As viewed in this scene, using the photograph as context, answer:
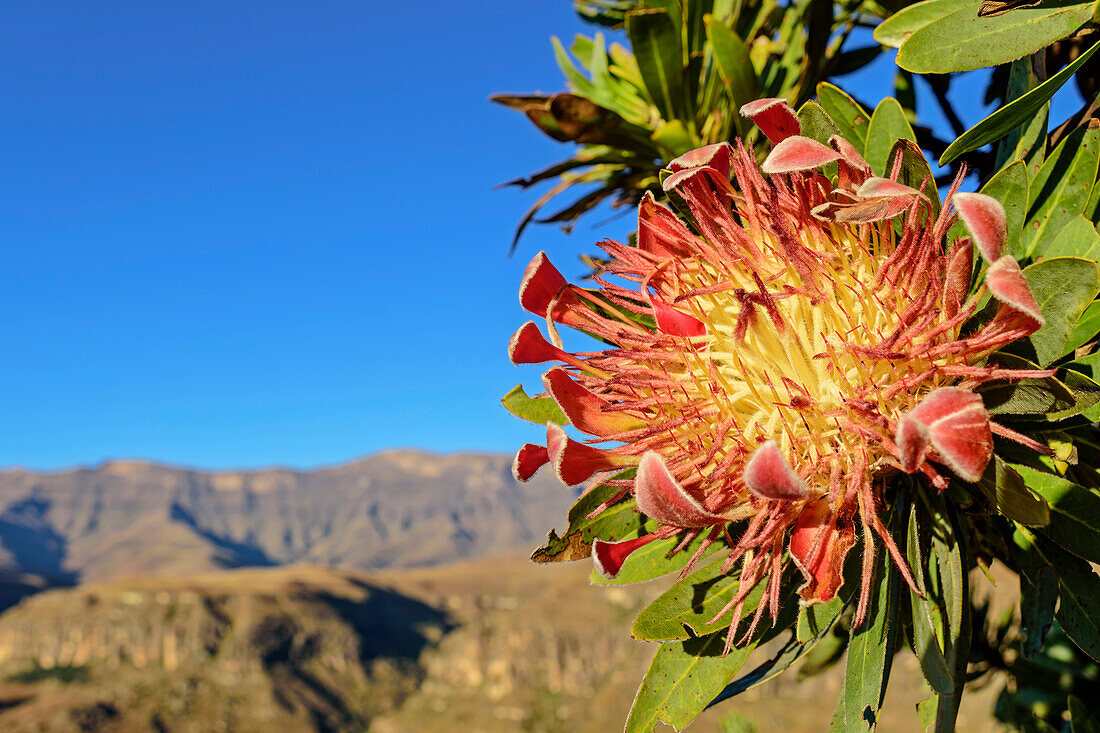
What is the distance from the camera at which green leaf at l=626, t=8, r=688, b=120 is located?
2092 millimetres

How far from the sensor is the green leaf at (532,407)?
6.07 ft

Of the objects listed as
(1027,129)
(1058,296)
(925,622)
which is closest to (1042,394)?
(1058,296)

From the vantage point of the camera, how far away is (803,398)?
1.31 meters

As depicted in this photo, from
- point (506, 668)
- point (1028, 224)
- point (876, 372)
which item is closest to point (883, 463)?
point (876, 372)

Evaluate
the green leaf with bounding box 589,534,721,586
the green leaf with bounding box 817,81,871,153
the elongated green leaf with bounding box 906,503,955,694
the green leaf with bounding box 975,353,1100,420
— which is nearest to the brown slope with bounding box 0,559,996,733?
the green leaf with bounding box 589,534,721,586

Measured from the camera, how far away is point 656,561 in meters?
1.68

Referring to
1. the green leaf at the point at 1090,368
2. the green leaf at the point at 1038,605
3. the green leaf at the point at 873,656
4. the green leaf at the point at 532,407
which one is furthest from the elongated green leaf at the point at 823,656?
the green leaf at the point at 1090,368

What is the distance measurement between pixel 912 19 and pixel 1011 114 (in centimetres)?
40

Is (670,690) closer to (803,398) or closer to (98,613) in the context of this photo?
(803,398)

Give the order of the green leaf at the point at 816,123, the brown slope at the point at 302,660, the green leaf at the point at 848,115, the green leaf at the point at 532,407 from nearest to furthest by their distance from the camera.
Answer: the green leaf at the point at 816,123, the green leaf at the point at 848,115, the green leaf at the point at 532,407, the brown slope at the point at 302,660

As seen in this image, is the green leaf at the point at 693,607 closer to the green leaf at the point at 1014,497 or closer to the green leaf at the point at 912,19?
the green leaf at the point at 1014,497

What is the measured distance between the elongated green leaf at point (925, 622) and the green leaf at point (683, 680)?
1.04 feet

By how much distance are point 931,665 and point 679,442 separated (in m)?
0.53

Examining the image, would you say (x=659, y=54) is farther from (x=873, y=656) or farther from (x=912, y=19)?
(x=873, y=656)
